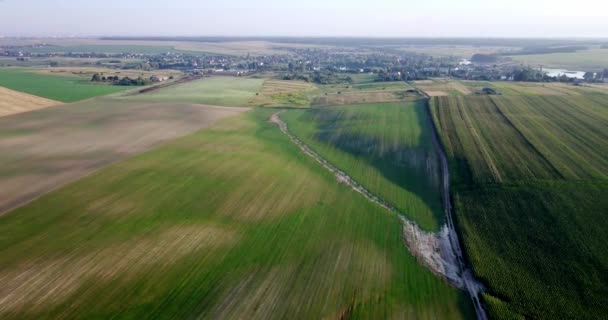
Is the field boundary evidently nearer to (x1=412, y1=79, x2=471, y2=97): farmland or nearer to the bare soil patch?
(x1=412, y1=79, x2=471, y2=97): farmland

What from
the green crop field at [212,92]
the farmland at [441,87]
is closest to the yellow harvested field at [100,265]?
the green crop field at [212,92]

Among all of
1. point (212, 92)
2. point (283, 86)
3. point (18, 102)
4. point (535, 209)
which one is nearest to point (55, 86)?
point (18, 102)

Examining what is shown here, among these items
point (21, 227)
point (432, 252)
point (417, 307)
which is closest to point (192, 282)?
point (417, 307)

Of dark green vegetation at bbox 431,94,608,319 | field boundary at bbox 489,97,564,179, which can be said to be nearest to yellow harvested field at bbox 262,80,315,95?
dark green vegetation at bbox 431,94,608,319

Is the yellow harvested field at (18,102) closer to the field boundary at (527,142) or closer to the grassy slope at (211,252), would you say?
the grassy slope at (211,252)

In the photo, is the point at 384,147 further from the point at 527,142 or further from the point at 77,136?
the point at 77,136
